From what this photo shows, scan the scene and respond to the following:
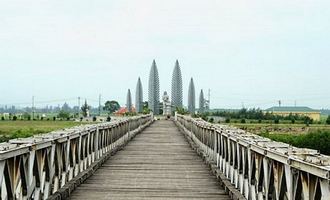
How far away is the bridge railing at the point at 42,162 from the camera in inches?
234

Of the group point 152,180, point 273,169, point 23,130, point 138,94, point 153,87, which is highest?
point 153,87

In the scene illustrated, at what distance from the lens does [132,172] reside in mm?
12039

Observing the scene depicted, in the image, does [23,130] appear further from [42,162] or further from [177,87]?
[177,87]

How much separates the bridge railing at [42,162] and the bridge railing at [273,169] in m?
2.69

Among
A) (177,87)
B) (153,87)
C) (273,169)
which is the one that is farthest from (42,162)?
(177,87)

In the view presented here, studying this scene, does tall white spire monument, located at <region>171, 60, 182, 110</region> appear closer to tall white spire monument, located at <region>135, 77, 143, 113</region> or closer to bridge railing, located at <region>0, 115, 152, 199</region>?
tall white spire monument, located at <region>135, 77, 143, 113</region>

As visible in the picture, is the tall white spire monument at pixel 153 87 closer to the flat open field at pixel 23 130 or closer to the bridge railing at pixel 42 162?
the flat open field at pixel 23 130

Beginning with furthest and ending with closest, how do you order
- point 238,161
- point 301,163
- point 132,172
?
1. point 132,172
2. point 238,161
3. point 301,163

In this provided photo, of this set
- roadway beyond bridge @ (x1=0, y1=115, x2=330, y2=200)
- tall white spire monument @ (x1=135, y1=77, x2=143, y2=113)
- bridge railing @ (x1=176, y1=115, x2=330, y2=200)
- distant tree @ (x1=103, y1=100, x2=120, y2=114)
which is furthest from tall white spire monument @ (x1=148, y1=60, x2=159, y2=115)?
bridge railing @ (x1=176, y1=115, x2=330, y2=200)

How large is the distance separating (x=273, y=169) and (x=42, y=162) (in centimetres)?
296

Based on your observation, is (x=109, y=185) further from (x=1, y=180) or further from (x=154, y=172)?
(x=1, y=180)

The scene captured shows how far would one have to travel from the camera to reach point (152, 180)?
1082 centimetres

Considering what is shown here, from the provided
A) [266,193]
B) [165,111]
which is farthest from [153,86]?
[266,193]

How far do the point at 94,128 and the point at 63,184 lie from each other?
4.03 metres
